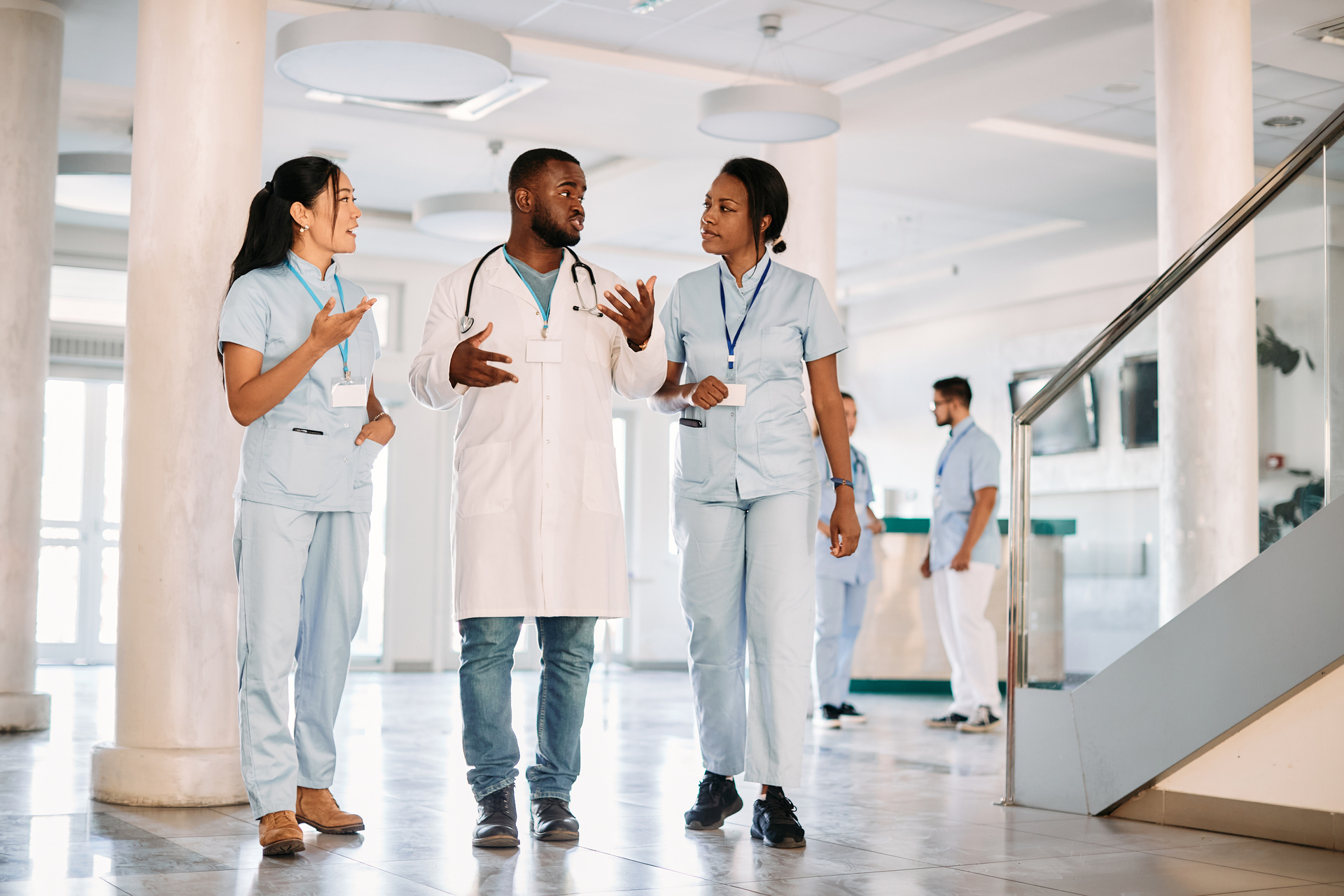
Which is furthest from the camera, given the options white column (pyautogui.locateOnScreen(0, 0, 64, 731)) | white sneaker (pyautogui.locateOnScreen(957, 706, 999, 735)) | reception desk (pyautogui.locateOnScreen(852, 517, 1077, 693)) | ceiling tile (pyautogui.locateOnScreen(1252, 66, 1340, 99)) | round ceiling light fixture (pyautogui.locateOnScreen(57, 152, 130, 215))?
reception desk (pyautogui.locateOnScreen(852, 517, 1077, 693))

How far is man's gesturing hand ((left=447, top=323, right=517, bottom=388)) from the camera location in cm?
305

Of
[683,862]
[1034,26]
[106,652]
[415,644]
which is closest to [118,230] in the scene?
[106,652]

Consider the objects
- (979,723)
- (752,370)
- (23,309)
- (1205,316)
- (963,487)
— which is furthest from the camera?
(963,487)

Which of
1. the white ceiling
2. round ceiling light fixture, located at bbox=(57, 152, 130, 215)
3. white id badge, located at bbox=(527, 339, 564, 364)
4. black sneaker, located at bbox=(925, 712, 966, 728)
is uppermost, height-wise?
the white ceiling

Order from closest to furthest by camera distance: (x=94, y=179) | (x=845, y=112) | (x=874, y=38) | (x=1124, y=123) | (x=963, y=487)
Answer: (x=963, y=487)
(x=874, y=38)
(x=845, y=112)
(x=94, y=179)
(x=1124, y=123)

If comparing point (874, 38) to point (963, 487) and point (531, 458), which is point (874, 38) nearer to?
point (963, 487)

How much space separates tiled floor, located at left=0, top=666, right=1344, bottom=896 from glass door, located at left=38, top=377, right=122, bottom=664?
285 inches

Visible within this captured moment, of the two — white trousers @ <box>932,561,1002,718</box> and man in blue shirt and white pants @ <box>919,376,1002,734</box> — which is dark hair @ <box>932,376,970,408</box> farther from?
white trousers @ <box>932,561,1002,718</box>

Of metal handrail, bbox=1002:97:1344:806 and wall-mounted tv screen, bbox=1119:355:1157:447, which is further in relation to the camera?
wall-mounted tv screen, bbox=1119:355:1157:447

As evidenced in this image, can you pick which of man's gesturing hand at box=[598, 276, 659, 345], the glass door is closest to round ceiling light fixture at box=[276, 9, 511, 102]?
man's gesturing hand at box=[598, 276, 659, 345]

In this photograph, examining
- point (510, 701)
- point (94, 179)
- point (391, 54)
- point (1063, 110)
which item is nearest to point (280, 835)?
point (510, 701)

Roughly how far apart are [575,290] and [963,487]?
3946mm

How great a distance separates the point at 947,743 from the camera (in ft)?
19.6

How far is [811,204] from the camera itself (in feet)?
25.6
